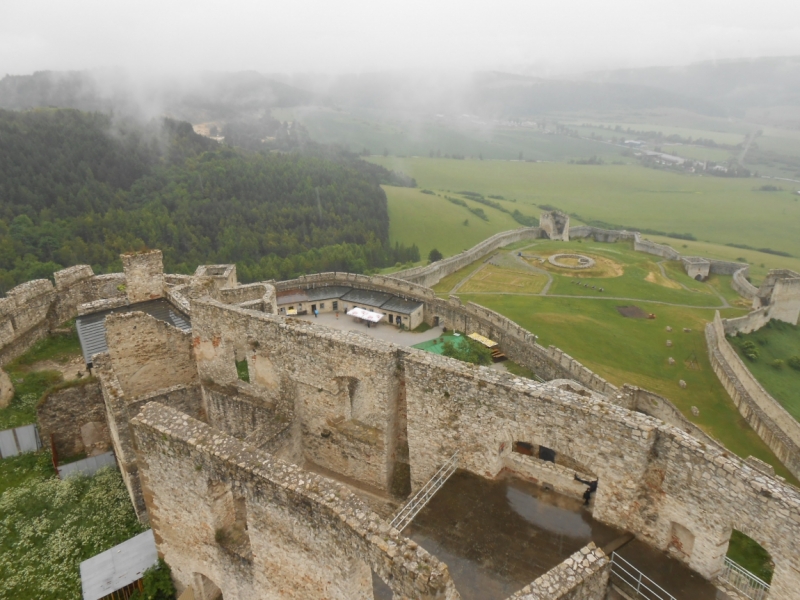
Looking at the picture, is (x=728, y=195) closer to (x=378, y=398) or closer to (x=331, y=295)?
(x=331, y=295)

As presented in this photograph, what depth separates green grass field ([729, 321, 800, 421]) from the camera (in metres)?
34.4

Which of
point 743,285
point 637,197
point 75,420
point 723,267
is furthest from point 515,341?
point 637,197

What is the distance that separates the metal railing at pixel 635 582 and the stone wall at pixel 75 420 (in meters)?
15.7

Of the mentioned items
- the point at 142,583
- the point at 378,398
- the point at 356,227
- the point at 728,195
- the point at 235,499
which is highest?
the point at 378,398

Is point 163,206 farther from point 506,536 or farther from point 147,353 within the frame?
point 506,536

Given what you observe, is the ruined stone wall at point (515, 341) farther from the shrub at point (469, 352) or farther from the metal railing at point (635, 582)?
the metal railing at point (635, 582)

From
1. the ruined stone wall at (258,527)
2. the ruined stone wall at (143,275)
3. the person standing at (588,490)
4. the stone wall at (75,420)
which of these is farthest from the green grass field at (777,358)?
the stone wall at (75,420)

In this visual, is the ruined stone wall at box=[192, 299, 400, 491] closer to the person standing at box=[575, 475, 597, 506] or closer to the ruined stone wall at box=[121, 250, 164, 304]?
the person standing at box=[575, 475, 597, 506]

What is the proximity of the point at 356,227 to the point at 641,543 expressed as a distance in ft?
227

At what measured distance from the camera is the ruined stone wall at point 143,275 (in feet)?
64.8

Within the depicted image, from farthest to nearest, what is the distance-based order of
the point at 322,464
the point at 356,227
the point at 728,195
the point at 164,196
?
the point at 728,195
the point at 356,227
the point at 164,196
the point at 322,464

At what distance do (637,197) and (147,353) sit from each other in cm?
15580

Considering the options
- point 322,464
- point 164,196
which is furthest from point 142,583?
point 164,196

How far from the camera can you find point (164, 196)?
65.2m
